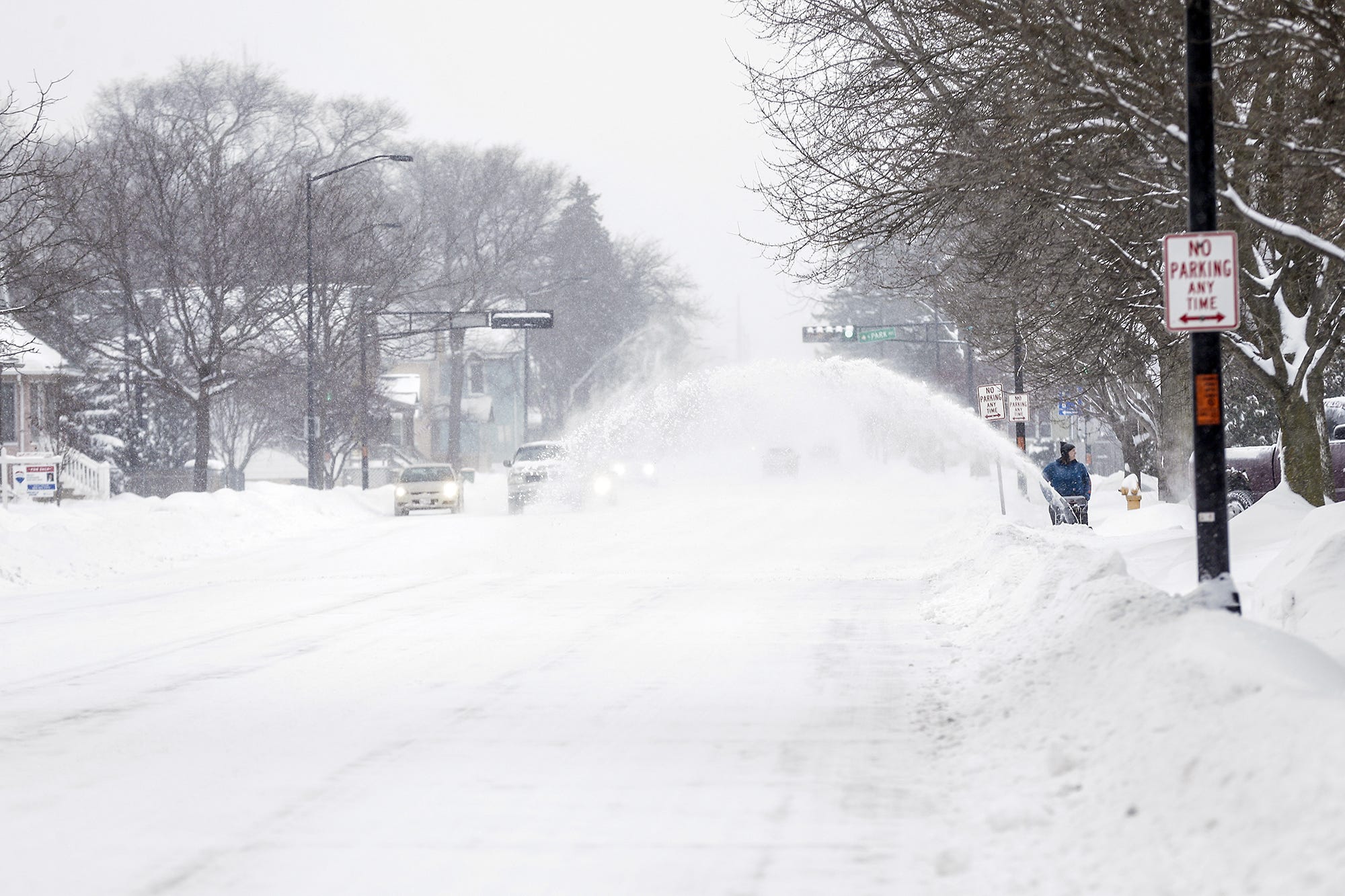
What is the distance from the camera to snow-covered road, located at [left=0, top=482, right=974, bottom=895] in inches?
229

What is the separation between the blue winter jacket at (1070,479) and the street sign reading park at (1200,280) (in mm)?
14860

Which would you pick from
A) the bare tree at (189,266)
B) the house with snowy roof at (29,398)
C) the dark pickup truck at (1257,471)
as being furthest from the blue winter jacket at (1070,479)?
the house with snowy roof at (29,398)

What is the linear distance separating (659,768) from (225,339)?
31.4 metres

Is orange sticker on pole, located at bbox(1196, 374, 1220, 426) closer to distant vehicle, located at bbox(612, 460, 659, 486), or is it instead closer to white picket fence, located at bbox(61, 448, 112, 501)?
white picket fence, located at bbox(61, 448, 112, 501)

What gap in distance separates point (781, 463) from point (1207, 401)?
66.3m

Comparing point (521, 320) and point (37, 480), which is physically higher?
point (521, 320)

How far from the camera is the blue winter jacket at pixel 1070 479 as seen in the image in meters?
24.2

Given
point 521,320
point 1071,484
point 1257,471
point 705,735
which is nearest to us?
point 705,735

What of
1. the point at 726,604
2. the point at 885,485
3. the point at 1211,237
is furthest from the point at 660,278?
the point at 1211,237

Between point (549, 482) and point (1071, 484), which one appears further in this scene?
point (549, 482)

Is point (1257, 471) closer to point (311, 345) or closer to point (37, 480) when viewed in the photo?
point (37, 480)

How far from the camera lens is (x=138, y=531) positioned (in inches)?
977

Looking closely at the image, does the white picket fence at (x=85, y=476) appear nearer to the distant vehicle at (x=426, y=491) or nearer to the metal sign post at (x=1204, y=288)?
the distant vehicle at (x=426, y=491)

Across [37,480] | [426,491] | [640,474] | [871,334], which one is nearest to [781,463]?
[640,474]
